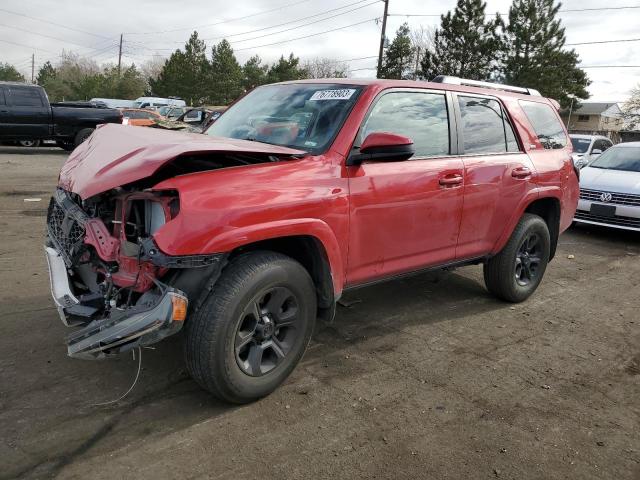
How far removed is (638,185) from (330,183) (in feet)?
23.2

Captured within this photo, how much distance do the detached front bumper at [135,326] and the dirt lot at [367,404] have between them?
0.46 meters

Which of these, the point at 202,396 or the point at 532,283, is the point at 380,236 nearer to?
the point at 202,396

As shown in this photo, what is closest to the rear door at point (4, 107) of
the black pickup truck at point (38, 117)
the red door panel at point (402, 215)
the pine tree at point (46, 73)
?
the black pickup truck at point (38, 117)

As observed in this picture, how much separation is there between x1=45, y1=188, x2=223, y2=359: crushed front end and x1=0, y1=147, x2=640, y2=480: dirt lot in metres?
0.50

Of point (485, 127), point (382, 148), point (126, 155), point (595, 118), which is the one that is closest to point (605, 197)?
point (485, 127)

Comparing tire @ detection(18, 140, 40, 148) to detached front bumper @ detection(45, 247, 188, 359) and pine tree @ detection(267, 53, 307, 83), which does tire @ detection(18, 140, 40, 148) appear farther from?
pine tree @ detection(267, 53, 307, 83)

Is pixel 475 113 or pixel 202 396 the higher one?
pixel 475 113

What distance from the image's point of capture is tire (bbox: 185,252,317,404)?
111 inches

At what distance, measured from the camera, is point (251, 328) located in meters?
3.11

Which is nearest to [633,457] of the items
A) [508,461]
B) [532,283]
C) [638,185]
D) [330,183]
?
[508,461]

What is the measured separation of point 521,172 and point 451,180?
1007 millimetres

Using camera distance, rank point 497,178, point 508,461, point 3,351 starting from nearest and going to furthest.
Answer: point 508,461, point 3,351, point 497,178

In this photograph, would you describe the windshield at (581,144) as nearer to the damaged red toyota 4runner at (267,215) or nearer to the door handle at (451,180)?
the damaged red toyota 4runner at (267,215)

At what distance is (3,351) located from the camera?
3.61 metres
